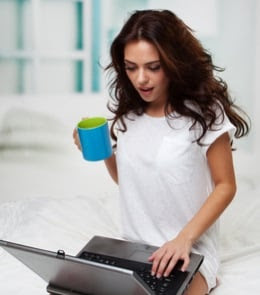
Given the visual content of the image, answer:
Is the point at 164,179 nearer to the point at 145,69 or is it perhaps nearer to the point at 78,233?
the point at 145,69

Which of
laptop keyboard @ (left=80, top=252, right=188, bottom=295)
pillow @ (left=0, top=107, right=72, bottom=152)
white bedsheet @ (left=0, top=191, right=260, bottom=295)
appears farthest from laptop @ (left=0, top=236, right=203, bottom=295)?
pillow @ (left=0, top=107, right=72, bottom=152)

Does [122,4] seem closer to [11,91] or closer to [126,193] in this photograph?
[11,91]

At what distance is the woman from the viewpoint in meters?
1.26

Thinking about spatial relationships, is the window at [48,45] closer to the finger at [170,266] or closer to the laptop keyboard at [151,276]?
the laptop keyboard at [151,276]

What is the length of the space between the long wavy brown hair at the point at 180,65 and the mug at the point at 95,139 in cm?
13

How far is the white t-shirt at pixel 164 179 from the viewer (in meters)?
1.31

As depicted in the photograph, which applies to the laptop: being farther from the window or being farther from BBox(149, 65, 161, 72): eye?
the window

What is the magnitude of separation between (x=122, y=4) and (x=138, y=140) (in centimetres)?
108

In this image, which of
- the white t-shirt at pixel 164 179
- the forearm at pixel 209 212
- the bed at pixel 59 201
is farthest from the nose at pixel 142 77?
the bed at pixel 59 201

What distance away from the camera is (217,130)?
50.6 inches

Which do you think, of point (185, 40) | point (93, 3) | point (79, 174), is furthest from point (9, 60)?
point (185, 40)

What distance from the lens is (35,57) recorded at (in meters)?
2.22

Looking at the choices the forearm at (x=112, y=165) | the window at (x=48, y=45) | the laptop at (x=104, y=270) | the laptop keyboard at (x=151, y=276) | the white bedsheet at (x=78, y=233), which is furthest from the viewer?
the window at (x=48, y=45)

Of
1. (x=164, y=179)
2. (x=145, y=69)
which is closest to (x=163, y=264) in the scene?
(x=164, y=179)
